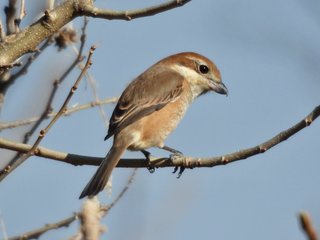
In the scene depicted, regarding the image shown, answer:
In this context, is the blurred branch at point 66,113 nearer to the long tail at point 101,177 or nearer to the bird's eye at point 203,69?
the long tail at point 101,177

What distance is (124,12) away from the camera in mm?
2881

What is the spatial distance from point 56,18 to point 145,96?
1.67 m

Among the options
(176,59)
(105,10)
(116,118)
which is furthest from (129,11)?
(176,59)

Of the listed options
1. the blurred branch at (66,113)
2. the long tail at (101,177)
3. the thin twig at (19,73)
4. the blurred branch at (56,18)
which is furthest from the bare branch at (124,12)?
the thin twig at (19,73)

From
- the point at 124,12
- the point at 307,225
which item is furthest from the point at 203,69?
the point at 307,225

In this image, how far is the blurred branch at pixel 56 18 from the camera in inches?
110

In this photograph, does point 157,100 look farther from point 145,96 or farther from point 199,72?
point 199,72

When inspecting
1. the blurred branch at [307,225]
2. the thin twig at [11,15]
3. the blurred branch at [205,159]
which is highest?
the thin twig at [11,15]

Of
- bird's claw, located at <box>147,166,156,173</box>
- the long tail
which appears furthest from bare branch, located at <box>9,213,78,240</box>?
bird's claw, located at <box>147,166,156,173</box>

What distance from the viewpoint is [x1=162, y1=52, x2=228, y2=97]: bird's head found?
5078mm

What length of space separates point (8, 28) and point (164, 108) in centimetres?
133

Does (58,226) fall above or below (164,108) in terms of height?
below

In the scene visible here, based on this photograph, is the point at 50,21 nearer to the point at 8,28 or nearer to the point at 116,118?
the point at 8,28

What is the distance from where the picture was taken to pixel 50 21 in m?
2.89
